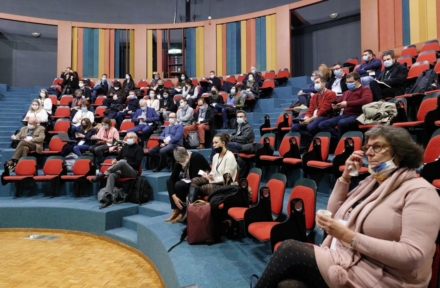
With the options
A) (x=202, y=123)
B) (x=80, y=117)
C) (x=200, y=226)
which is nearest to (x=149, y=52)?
(x=80, y=117)

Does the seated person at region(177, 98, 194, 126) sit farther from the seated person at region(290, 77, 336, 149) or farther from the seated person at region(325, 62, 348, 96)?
the seated person at region(325, 62, 348, 96)

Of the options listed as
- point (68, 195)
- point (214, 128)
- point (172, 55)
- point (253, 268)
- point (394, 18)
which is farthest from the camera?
point (172, 55)

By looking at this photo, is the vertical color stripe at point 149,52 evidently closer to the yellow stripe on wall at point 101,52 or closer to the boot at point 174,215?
the yellow stripe on wall at point 101,52

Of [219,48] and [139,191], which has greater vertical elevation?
[219,48]

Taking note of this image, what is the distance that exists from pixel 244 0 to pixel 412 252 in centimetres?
1007

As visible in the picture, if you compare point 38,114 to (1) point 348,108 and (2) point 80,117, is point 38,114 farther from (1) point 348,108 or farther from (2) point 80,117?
(1) point 348,108

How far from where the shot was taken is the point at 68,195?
450 cm

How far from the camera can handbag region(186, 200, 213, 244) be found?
2.41 metres

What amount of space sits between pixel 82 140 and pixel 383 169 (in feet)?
15.8

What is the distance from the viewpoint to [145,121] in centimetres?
559

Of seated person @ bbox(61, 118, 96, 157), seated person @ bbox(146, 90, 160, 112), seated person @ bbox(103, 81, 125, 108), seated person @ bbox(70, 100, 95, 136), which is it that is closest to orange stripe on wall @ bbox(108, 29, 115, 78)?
seated person @ bbox(103, 81, 125, 108)

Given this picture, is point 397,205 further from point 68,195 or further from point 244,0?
point 244,0

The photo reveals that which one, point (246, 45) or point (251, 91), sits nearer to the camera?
point (251, 91)

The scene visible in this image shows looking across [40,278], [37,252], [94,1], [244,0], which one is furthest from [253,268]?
[94,1]
